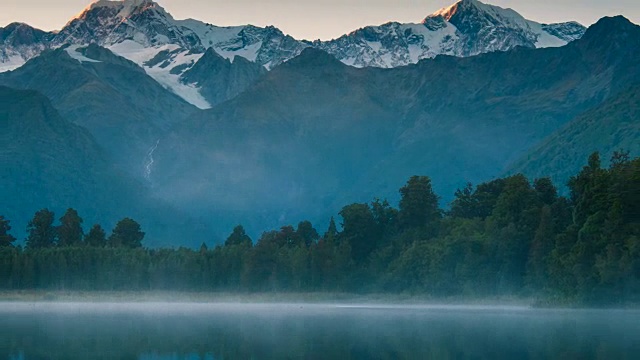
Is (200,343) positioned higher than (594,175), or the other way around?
(594,175)

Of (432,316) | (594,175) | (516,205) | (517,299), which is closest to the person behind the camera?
(432,316)

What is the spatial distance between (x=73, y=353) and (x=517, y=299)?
333 feet

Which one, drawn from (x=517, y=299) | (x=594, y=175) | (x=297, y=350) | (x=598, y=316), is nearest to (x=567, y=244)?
(x=594, y=175)

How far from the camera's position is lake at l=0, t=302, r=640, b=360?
282 ft

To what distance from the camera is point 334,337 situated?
102 m

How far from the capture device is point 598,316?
419ft

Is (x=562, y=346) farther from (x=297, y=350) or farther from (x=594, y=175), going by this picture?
(x=594, y=175)

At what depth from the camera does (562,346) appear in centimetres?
8819

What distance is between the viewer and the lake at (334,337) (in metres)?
85.9

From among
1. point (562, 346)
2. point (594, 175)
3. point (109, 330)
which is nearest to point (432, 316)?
point (594, 175)

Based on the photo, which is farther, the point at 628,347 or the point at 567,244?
the point at 567,244

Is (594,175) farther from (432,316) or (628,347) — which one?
(628,347)

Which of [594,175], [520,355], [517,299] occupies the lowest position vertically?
→ [520,355]

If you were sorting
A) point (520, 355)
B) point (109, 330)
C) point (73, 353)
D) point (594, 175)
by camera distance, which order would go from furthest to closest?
point (594, 175) → point (109, 330) → point (73, 353) → point (520, 355)
